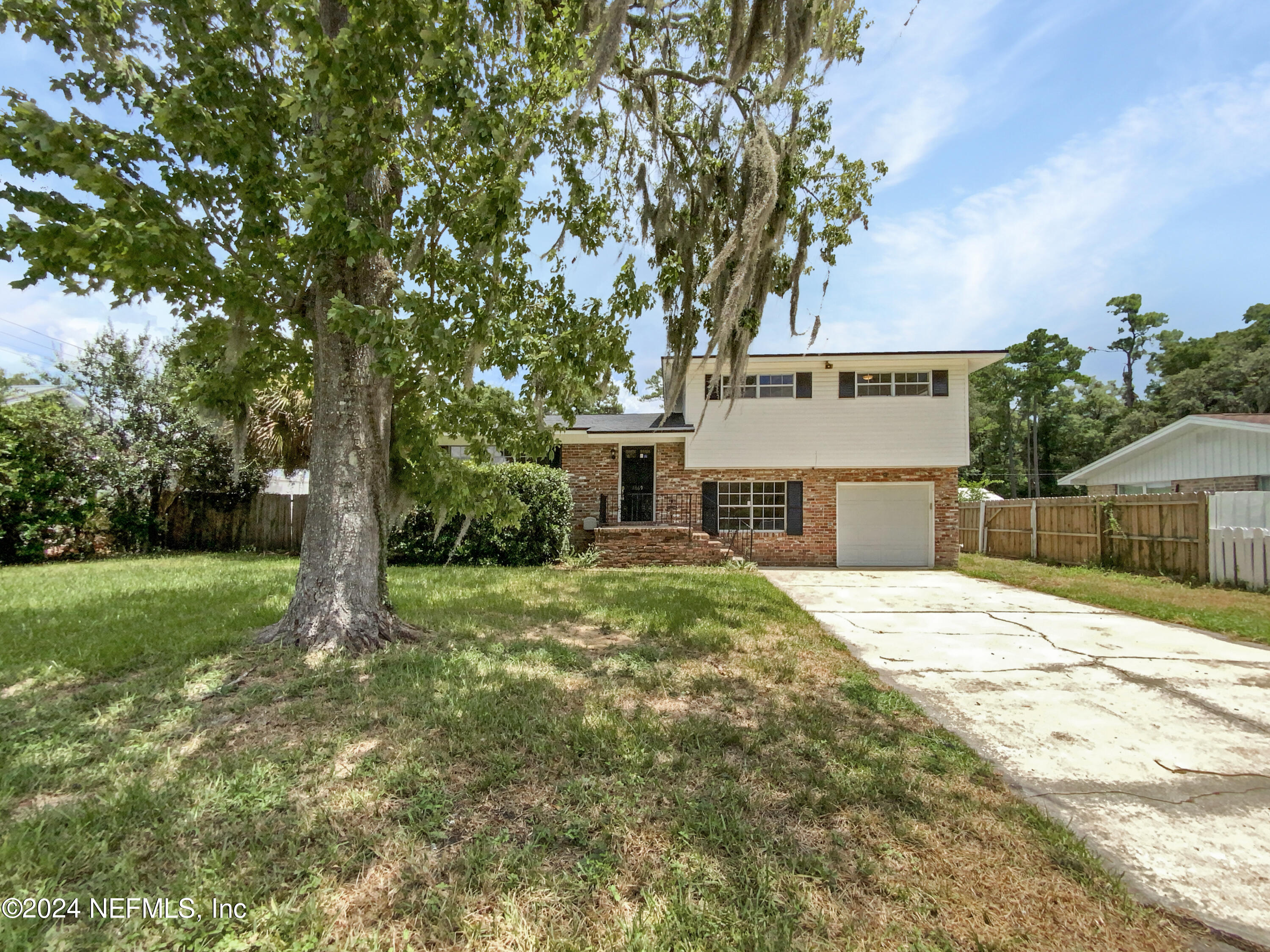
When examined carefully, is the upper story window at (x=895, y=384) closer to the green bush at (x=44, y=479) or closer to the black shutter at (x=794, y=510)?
the black shutter at (x=794, y=510)

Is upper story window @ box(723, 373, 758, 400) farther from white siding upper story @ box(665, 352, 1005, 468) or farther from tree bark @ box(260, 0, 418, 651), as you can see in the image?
tree bark @ box(260, 0, 418, 651)

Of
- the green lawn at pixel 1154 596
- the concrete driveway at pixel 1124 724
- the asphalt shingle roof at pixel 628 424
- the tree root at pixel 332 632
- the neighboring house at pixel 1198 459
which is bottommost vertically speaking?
the concrete driveway at pixel 1124 724

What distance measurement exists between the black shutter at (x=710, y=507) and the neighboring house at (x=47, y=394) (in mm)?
12986

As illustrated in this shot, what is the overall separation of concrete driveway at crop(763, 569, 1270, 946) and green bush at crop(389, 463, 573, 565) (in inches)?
239

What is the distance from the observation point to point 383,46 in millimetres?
3533

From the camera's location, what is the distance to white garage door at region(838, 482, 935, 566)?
45.2ft

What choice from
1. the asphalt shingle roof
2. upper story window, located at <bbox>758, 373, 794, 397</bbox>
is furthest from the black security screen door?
upper story window, located at <bbox>758, 373, 794, 397</bbox>

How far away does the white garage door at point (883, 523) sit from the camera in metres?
13.8

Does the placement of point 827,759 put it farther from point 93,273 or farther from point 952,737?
point 93,273

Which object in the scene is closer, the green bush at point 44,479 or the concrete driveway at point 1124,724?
the concrete driveway at point 1124,724

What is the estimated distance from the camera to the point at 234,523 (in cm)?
1300

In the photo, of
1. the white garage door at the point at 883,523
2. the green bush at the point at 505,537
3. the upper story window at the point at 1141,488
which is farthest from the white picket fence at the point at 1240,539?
the green bush at the point at 505,537

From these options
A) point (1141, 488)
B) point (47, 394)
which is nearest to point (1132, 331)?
point (1141, 488)

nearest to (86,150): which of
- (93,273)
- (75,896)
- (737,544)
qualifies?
(93,273)
